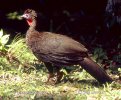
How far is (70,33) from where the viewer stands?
1236 centimetres

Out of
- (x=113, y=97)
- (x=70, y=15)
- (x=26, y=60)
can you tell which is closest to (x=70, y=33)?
(x=70, y=15)

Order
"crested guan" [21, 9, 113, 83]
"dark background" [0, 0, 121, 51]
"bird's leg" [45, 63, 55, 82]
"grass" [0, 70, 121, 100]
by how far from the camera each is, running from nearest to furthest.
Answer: "grass" [0, 70, 121, 100] → "crested guan" [21, 9, 113, 83] → "bird's leg" [45, 63, 55, 82] → "dark background" [0, 0, 121, 51]

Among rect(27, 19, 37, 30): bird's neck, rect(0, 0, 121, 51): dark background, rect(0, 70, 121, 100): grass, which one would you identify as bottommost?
rect(0, 70, 121, 100): grass

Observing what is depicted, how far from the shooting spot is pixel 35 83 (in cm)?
805

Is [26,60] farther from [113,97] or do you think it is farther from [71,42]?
[113,97]

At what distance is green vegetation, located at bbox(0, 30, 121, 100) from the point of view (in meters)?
7.07

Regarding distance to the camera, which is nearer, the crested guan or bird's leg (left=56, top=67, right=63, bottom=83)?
the crested guan

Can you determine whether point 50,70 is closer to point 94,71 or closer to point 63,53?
point 63,53

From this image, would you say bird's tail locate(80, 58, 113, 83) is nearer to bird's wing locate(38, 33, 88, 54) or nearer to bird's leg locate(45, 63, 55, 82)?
bird's wing locate(38, 33, 88, 54)

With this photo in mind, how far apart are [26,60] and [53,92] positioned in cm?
241

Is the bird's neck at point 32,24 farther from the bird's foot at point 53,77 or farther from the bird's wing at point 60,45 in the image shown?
the bird's foot at point 53,77

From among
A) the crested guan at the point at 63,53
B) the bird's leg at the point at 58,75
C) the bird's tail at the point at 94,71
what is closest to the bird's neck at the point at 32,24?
the crested guan at the point at 63,53

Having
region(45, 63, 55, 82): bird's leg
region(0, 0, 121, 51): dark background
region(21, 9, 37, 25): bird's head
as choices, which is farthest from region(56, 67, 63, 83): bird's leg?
region(0, 0, 121, 51): dark background

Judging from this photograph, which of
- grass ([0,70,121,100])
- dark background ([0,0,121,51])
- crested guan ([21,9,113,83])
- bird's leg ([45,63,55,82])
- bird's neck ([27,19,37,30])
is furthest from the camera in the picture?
dark background ([0,0,121,51])
